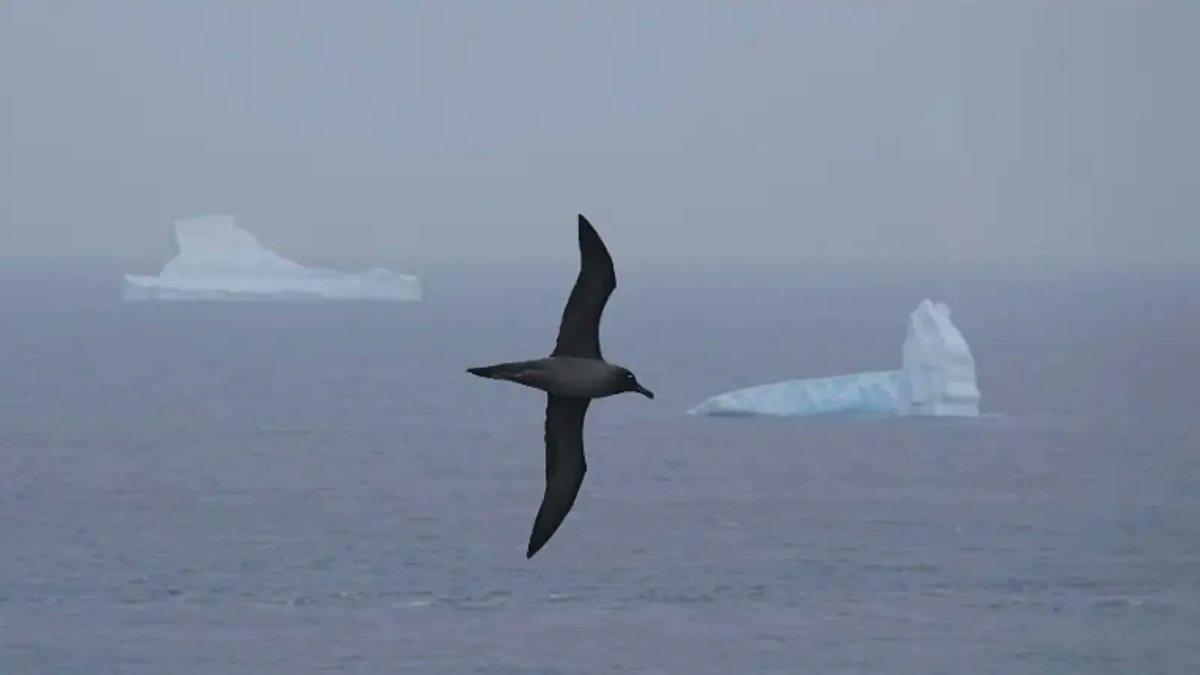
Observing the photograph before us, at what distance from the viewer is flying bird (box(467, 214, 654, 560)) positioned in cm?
1109

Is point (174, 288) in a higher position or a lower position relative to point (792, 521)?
higher

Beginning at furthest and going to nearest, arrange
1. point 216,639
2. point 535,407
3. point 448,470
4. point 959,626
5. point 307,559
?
point 535,407, point 448,470, point 307,559, point 959,626, point 216,639

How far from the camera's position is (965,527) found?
8312 centimetres

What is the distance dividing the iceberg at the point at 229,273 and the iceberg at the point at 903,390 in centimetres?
4846

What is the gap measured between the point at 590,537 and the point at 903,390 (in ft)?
71.2

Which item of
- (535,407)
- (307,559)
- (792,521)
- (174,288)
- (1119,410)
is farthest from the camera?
(174,288)

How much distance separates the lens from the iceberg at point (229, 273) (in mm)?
149875

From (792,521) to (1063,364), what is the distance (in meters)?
83.2

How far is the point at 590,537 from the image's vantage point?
79.6 meters

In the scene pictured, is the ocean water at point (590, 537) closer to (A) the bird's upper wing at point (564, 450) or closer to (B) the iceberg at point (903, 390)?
(B) the iceberg at point (903, 390)

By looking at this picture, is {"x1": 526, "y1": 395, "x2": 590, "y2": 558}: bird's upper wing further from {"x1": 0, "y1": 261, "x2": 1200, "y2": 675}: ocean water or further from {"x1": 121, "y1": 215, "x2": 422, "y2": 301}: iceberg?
{"x1": 121, "y1": 215, "x2": 422, "y2": 301}: iceberg

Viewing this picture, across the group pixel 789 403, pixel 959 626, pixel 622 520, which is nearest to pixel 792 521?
pixel 622 520

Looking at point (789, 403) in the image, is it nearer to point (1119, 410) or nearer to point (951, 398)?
point (951, 398)

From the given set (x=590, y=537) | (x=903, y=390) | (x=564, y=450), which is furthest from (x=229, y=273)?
(x=564, y=450)
